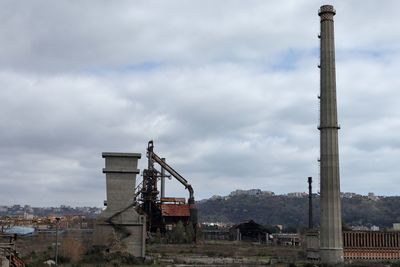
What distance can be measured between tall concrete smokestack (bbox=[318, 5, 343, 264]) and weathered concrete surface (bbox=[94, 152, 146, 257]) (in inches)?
766

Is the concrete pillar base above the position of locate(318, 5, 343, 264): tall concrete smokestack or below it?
below

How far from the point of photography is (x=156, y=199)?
3317 inches

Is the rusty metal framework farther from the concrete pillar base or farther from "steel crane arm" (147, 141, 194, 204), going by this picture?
the concrete pillar base

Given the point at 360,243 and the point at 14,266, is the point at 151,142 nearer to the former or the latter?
the point at 360,243

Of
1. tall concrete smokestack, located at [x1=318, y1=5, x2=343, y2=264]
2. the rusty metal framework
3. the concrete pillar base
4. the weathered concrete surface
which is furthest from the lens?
the rusty metal framework

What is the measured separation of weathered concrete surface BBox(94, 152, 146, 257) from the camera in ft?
169

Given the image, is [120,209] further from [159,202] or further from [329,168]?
[159,202]

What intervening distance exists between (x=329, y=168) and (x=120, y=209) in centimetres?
2231

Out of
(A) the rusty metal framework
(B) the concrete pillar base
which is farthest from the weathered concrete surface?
(A) the rusty metal framework

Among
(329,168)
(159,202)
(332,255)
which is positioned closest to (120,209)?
(329,168)

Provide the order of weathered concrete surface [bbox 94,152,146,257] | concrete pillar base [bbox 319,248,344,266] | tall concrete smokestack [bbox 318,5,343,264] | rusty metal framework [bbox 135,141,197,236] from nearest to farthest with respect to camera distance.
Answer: weathered concrete surface [bbox 94,152,146,257] < concrete pillar base [bbox 319,248,344,266] < tall concrete smokestack [bbox 318,5,343,264] < rusty metal framework [bbox 135,141,197,236]

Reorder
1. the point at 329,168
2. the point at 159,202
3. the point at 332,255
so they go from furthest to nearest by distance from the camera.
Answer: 1. the point at 159,202
2. the point at 329,168
3. the point at 332,255

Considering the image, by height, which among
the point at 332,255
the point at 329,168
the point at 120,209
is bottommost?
the point at 332,255

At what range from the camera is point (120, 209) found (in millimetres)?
51938
